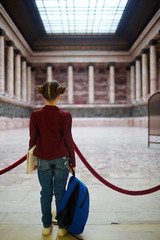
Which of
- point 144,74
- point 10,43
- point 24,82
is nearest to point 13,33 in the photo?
point 10,43

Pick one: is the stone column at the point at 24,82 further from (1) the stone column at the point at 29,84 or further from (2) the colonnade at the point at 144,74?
(2) the colonnade at the point at 144,74

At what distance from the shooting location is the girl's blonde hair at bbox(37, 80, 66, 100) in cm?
202

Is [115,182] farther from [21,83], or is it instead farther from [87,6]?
[21,83]

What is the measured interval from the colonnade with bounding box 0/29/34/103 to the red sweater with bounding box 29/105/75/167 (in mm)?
20124

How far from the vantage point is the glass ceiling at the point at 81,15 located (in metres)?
22.9

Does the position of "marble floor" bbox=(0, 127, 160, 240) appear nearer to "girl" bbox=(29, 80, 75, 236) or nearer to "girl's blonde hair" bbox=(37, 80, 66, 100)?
"girl" bbox=(29, 80, 75, 236)

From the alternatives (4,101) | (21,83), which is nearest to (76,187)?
(4,101)

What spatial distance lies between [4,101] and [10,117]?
7.51 feet

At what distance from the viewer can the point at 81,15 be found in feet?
82.9

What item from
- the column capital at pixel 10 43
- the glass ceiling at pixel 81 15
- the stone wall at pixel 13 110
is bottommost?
the stone wall at pixel 13 110

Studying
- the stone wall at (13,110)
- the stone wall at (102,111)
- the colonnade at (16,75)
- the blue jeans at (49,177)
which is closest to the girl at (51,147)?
the blue jeans at (49,177)

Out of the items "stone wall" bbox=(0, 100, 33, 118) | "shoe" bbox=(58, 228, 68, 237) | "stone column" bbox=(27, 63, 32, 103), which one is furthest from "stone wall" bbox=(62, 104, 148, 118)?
"shoe" bbox=(58, 228, 68, 237)

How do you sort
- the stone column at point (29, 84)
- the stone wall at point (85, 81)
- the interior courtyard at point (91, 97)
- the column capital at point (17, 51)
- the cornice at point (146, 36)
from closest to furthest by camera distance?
the interior courtyard at point (91, 97), the cornice at point (146, 36), the column capital at point (17, 51), the stone column at point (29, 84), the stone wall at point (85, 81)

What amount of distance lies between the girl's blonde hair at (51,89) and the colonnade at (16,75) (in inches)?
790
